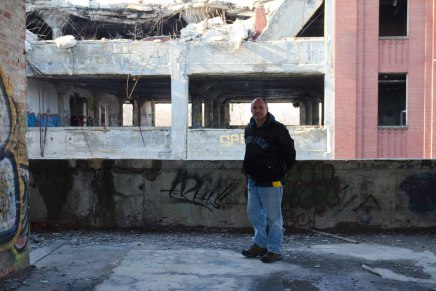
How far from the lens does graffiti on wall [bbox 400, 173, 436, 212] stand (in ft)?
22.6

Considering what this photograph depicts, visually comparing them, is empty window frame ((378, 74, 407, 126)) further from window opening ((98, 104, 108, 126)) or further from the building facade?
window opening ((98, 104, 108, 126))

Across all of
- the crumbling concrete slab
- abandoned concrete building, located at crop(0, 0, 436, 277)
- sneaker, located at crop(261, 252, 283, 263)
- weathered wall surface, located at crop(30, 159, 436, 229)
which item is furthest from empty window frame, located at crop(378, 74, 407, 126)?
sneaker, located at crop(261, 252, 283, 263)

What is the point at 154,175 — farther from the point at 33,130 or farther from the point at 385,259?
the point at 33,130

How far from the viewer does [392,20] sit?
21.9 metres

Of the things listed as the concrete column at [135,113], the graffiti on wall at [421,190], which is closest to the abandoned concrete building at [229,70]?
the concrete column at [135,113]

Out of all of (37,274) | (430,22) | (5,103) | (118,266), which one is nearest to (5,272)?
(37,274)

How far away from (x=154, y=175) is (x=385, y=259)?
356 centimetres

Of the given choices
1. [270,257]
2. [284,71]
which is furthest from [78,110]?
[270,257]

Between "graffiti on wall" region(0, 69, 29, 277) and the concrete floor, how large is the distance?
0.72ft

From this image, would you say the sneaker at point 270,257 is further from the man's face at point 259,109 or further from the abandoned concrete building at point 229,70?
the abandoned concrete building at point 229,70

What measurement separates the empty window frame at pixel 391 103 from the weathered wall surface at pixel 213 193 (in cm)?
1583

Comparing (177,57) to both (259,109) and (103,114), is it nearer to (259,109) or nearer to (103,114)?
(103,114)

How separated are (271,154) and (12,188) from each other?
270 cm

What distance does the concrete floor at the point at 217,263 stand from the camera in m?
4.27
